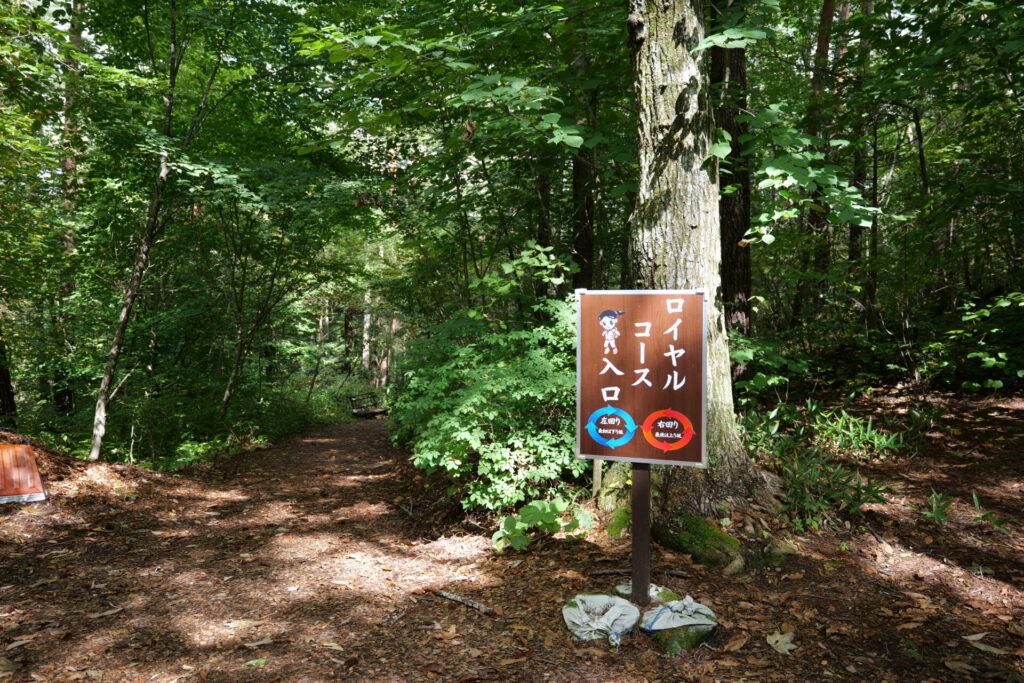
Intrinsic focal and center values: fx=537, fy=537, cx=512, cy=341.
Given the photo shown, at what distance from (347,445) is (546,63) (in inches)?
332

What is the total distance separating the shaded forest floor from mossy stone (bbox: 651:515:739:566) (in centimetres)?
10

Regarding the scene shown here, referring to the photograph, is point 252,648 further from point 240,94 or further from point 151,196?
point 240,94

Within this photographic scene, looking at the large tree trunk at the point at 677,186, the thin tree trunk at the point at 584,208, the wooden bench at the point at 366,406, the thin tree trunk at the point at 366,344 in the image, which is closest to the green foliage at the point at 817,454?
the large tree trunk at the point at 677,186

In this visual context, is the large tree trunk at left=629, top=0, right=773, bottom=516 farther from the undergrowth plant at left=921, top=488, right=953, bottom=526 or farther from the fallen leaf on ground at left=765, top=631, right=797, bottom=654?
the undergrowth plant at left=921, top=488, right=953, bottom=526

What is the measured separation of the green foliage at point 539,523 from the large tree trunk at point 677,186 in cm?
71

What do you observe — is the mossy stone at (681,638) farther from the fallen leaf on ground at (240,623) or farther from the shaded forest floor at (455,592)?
the fallen leaf on ground at (240,623)

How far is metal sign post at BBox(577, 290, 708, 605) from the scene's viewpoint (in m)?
2.93

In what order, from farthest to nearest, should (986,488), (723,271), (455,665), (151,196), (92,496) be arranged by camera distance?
1. (151,196)
2. (723,271)
3. (92,496)
4. (986,488)
5. (455,665)

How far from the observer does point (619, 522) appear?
13.7 ft

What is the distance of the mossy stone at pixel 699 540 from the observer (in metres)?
3.62

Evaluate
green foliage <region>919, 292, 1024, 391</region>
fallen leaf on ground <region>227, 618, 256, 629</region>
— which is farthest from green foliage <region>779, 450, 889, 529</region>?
fallen leaf on ground <region>227, 618, 256, 629</region>

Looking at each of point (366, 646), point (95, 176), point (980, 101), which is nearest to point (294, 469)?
point (95, 176)

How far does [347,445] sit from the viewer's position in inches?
447

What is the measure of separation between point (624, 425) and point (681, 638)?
116 cm
